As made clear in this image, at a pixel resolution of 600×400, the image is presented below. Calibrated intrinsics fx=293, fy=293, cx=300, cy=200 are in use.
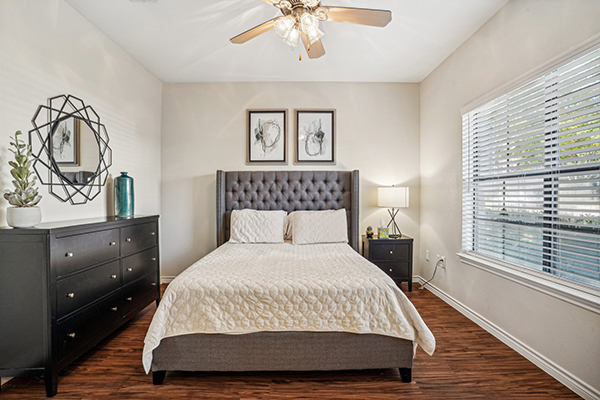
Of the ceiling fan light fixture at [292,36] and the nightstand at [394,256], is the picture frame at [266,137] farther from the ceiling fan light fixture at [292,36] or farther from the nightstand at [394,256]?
the ceiling fan light fixture at [292,36]

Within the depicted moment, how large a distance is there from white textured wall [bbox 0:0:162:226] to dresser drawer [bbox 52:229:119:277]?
427mm

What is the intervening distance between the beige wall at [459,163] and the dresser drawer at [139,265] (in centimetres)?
314

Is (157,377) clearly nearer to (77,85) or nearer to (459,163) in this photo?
(77,85)

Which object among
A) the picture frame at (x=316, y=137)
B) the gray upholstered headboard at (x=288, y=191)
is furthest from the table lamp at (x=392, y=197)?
the picture frame at (x=316, y=137)

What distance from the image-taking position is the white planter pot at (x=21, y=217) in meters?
1.73

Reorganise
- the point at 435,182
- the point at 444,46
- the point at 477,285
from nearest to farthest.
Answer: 1. the point at 477,285
2. the point at 444,46
3. the point at 435,182

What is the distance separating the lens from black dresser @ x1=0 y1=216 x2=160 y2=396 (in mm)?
1735

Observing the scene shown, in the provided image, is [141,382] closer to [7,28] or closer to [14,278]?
[14,278]

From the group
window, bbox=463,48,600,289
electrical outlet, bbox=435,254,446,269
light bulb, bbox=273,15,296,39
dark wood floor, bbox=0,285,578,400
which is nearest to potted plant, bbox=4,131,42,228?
dark wood floor, bbox=0,285,578,400

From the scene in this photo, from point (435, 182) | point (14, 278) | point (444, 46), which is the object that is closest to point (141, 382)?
point (14, 278)

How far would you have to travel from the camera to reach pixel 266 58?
3.24 m

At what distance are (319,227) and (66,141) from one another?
2.47 m

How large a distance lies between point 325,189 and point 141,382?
267 cm

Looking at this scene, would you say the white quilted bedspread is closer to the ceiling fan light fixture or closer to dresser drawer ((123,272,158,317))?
dresser drawer ((123,272,158,317))
